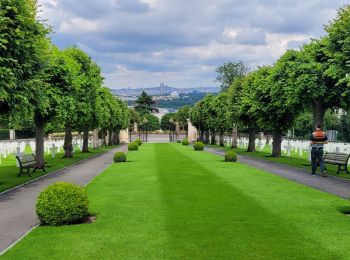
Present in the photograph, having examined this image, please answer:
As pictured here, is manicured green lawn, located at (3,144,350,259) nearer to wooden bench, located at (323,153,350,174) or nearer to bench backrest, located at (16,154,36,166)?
wooden bench, located at (323,153,350,174)

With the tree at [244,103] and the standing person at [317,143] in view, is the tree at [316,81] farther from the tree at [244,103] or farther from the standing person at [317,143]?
the tree at [244,103]

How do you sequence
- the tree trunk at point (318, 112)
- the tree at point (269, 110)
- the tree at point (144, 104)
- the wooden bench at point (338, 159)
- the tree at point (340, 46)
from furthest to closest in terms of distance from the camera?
the tree at point (144, 104)
the tree at point (269, 110)
the tree trunk at point (318, 112)
the wooden bench at point (338, 159)
the tree at point (340, 46)

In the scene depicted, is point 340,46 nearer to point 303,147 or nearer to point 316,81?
point 316,81

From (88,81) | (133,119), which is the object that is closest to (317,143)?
(88,81)

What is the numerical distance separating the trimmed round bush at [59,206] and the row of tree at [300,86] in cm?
1140

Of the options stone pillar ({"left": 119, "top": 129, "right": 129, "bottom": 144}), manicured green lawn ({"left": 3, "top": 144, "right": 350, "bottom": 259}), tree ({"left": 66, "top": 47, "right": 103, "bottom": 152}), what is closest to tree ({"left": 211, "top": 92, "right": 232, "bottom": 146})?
tree ({"left": 66, "top": 47, "right": 103, "bottom": 152})

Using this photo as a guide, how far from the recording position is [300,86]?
27.6 m

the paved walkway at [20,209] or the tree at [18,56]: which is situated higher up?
the tree at [18,56]

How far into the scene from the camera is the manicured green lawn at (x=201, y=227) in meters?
9.13

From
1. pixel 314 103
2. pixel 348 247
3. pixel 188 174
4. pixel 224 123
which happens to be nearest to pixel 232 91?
pixel 224 123

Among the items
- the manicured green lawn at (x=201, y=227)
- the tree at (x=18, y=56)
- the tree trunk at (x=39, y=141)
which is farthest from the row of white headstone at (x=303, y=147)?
the tree at (x=18, y=56)

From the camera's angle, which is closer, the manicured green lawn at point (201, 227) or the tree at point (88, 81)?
the manicured green lawn at point (201, 227)

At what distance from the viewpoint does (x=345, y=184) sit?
1948cm

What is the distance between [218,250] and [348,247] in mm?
2549
